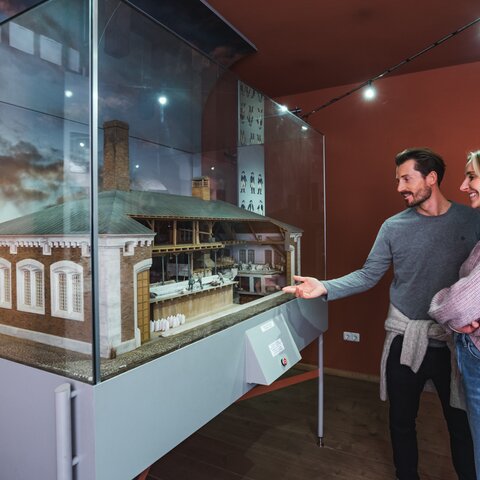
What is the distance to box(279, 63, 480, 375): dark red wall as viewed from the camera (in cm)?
290

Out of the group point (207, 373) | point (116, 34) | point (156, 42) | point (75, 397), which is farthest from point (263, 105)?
point (75, 397)

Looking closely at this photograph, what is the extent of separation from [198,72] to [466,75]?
2.38 m

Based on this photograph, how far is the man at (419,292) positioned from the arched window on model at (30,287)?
1.09m

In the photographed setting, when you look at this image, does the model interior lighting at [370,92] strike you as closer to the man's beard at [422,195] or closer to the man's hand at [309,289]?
the man's beard at [422,195]

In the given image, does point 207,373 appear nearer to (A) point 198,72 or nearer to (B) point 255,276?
(B) point 255,276

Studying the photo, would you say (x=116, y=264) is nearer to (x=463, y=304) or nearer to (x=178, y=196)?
(x=178, y=196)

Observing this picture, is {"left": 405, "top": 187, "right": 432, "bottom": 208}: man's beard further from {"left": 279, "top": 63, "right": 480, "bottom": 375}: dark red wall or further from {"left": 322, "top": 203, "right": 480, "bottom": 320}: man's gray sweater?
{"left": 279, "top": 63, "right": 480, "bottom": 375}: dark red wall

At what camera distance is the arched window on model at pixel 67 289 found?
0.99m

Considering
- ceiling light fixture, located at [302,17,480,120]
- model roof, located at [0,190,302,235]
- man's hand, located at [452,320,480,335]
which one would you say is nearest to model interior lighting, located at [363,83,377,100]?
ceiling light fixture, located at [302,17,480,120]

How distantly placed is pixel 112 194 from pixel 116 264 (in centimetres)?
19

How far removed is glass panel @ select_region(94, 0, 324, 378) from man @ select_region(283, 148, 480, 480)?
13.7 inches

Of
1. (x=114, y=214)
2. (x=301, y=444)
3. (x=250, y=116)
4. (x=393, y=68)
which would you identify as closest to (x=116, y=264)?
(x=114, y=214)

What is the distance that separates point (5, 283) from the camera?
4.03ft

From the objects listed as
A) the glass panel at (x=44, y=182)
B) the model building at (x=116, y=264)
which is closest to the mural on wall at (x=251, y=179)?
the model building at (x=116, y=264)
